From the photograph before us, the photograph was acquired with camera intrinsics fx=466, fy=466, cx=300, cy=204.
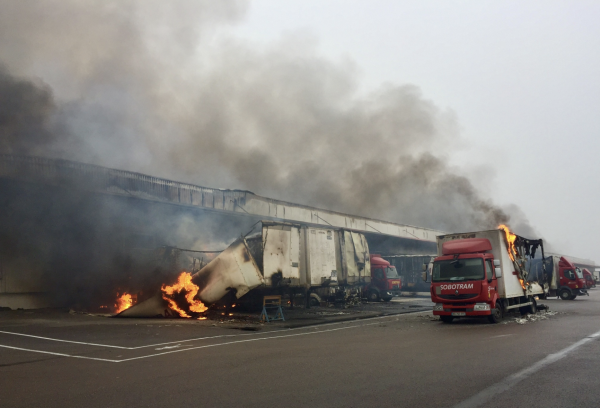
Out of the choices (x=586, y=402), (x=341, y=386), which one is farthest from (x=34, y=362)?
(x=586, y=402)

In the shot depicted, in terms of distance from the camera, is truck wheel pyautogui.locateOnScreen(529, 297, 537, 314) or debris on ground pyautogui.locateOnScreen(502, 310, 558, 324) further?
truck wheel pyautogui.locateOnScreen(529, 297, 537, 314)

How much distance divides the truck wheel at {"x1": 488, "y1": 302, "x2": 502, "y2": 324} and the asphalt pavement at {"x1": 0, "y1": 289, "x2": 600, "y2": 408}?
26.4 inches

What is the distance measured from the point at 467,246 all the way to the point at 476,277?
4.26 ft

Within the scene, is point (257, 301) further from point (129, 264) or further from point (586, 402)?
point (586, 402)

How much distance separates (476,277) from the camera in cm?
1475

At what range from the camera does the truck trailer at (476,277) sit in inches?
577

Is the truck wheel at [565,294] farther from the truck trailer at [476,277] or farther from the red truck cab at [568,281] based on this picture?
the truck trailer at [476,277]

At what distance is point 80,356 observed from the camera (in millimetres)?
9414

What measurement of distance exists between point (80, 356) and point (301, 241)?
42.0ft

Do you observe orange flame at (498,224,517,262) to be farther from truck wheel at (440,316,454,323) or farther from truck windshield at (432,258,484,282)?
truck wheel at (440,316,454,323)

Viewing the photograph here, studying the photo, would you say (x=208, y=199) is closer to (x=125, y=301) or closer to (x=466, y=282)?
(x=125, y=301)

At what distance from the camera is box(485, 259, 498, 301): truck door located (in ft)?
48.3

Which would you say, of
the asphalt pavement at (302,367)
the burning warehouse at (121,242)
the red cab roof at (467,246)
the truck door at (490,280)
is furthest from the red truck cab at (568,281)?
the asphalt pavement at (302,367)

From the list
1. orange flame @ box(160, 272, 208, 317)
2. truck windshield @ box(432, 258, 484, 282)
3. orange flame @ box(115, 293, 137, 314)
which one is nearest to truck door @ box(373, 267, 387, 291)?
truck windshield @ box(432, 258, 484, 282)
